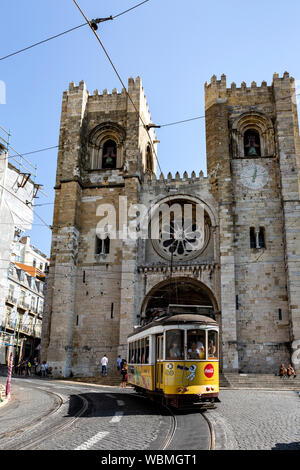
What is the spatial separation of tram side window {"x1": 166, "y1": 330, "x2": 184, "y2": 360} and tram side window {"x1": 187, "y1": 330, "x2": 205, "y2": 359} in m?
0.16

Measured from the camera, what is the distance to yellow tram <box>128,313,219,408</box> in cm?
913

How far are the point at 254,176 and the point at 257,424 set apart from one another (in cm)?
1662

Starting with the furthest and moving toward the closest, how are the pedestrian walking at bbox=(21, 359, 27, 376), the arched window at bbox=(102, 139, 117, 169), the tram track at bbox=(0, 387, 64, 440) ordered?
the arched window at bbox=(102, 139, 117, 169)
the pedestrian walking at bbox=(21, 359, 27, 376)
the tram track at bbox=(0, 387, 64, 440)

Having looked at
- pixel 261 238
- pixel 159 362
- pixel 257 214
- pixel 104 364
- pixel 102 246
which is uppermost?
pixel 257 214

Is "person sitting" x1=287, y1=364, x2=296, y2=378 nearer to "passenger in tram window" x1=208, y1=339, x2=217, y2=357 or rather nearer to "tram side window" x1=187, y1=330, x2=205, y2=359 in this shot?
"passenger in tram window" x1=208, y1=339, x2=217, y2=357

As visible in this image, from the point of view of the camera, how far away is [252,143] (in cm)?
2355

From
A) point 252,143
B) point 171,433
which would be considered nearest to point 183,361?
point 171,433

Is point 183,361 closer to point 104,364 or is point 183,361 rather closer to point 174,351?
point 174,351

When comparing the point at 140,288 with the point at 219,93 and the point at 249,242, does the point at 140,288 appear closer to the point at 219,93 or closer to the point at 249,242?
the point at 249,242

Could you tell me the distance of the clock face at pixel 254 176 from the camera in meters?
22.1

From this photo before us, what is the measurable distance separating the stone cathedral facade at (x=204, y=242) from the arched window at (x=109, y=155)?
0.08 m

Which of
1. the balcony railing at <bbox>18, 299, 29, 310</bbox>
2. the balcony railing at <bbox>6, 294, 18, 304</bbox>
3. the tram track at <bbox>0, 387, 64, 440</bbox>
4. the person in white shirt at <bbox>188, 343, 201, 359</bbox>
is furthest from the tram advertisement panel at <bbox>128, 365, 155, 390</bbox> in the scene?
the balcony railing at <bbox>18, 299, 29, 310</bbox>

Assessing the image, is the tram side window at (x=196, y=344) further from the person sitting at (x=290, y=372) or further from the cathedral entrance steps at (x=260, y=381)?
the person sitting at (x=290, y=372)
